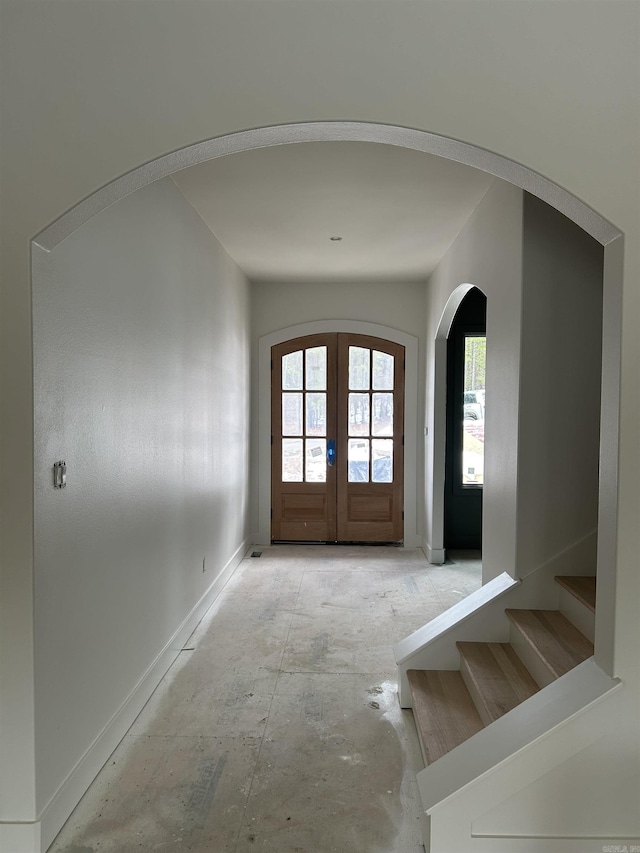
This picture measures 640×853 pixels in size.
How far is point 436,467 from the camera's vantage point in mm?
5727

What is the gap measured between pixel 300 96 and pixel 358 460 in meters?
4.81

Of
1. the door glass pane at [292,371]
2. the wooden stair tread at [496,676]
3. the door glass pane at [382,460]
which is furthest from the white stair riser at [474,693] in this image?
the door glass pane at [292,371]

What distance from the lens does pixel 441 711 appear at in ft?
8.61

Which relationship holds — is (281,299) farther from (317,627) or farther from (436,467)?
(317,627)

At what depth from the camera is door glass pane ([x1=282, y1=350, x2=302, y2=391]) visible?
646 cm

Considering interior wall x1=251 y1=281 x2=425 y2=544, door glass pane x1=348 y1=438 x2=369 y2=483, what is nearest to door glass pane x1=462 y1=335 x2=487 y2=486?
interior wall x1=251 y1=281 x2=425 y2=544

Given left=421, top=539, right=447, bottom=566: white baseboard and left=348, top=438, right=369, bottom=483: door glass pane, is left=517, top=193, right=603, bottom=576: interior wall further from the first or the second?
left=348, top=438, right=369, bottom=483: door glass pane

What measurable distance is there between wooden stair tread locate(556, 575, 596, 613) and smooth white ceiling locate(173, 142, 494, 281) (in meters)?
2.15

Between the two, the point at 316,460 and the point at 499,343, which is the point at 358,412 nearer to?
the point at 316,460

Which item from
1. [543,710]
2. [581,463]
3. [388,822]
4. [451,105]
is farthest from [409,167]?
[388,822]

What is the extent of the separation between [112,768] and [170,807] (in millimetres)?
387

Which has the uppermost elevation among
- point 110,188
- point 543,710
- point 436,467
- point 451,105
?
point 451,105

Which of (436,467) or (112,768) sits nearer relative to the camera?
(112,768)

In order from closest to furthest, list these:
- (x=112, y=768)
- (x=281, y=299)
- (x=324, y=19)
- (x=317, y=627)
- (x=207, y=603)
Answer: (x=324, y=19)
(x=112, y=768)
(x=317, y=627)
(x=207, y=603)
(x=281, y=299)
